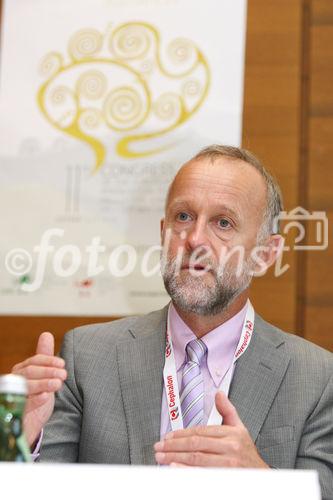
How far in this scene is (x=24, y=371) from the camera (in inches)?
63.1

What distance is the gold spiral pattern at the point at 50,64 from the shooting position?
3.49 metres

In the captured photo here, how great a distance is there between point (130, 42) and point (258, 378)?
1.79m

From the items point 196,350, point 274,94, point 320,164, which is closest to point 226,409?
point 196,350

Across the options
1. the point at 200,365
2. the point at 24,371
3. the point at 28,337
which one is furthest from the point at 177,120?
the point at 24,371

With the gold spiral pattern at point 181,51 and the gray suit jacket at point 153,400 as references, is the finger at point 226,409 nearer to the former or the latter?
the gray suit jacket at point 153,400

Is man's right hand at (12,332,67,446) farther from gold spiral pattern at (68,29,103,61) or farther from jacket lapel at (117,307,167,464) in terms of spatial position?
gold spiral pattern at (68,29,103,61)

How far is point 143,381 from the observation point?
2.25 meters

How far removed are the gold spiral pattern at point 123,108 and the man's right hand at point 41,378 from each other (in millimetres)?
1882

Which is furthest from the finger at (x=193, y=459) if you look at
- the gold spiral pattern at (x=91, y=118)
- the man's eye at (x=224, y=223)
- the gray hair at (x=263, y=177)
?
the gold spiral pattern at (x=91, y=118)

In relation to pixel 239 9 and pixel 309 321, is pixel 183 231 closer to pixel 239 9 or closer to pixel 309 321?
pixel 309 321

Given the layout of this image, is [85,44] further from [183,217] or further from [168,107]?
[183,217]

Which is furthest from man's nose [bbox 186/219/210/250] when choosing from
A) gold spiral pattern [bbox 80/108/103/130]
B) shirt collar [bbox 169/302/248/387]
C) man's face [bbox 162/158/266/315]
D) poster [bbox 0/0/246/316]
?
gold spiral pattern [bbox 80/108/103/130]

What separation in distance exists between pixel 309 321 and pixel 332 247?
1.01 feet

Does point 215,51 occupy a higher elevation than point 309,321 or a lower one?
higher
